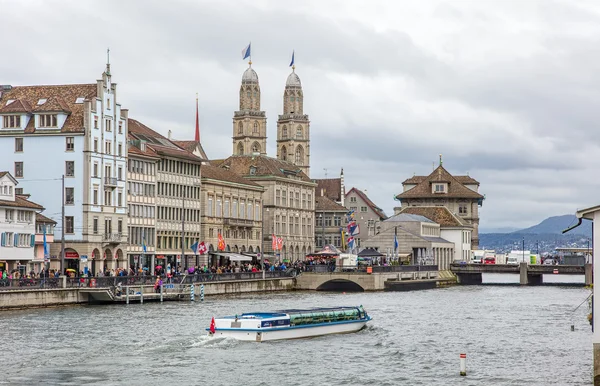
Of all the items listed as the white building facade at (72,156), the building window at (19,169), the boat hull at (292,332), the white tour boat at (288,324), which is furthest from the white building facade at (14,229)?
the boat hull at (292,332)

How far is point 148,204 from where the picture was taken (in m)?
138

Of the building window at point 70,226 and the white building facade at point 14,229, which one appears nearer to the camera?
the white building facade at point 14,229

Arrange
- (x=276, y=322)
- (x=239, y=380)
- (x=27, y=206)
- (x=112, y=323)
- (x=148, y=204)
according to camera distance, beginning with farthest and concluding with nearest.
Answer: (x=148, y=204)
(x=27, y=206)
(x=112, y=323)
(x=276, y=322)
(x=239, y=380)

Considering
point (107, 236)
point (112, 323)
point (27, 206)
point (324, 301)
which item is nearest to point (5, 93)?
point (107, 236)

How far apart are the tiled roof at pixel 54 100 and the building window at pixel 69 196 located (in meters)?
5.31

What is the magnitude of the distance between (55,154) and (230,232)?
42.4 m

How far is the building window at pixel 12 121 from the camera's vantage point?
123m

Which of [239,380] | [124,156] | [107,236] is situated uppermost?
[124,156]

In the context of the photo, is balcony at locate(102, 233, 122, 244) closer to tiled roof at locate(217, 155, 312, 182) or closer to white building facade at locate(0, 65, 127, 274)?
white building facade at locate(0, 65, 127, 274)

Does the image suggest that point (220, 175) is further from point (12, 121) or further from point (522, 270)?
point (12, 121)

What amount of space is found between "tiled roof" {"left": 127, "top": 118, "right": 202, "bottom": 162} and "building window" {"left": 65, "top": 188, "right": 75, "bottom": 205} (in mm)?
18058

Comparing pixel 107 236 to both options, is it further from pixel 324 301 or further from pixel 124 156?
pixel 324 301

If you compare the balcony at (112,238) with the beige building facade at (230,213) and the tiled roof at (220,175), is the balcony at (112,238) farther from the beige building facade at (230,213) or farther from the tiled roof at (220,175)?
the tiled roof at (220,175)

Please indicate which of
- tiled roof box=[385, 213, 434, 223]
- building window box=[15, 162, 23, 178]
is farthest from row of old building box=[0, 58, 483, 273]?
tiled roof box=[385, 213, 434, 223]
